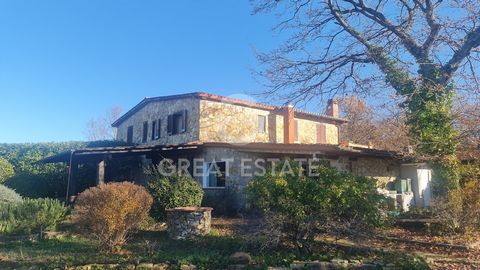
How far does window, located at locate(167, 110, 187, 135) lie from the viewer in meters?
23.4

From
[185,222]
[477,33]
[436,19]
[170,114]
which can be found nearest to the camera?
[185,222]

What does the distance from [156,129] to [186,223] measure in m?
15.4

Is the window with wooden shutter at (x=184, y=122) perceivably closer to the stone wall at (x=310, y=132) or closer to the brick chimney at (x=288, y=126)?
the brick chimney at (x=288, y=126)

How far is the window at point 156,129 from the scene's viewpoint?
25.3m

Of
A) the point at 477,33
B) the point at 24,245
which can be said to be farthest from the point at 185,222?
the point at 477,33

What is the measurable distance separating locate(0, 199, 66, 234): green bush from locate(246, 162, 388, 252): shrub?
7000 millimetres

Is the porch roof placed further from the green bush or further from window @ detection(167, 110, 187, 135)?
the green bush

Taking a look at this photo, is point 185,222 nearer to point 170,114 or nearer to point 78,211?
point 78,211

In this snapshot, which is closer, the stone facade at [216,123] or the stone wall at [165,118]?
the stone facade at [216,123]

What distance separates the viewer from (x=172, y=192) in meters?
13.6

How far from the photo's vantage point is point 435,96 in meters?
14.7

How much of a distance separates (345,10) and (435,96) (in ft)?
17.6

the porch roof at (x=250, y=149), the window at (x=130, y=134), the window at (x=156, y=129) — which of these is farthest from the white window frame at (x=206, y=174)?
the window at (x=130, y=134)

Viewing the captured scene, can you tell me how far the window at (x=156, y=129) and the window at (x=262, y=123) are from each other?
21.9 ft
